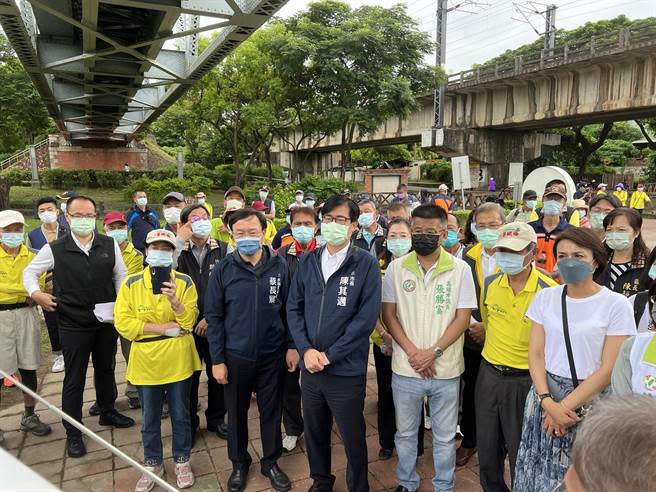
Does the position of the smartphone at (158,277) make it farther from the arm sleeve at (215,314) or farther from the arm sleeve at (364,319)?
the arm sleeve at (364,319)

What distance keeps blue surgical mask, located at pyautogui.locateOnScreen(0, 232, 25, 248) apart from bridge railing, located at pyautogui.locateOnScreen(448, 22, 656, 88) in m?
20.7

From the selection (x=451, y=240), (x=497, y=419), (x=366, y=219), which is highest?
(x=366, y=219)

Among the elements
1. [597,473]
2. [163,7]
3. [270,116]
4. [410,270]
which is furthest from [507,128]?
[597,473]

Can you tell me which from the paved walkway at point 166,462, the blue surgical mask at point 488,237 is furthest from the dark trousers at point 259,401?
the blue surgical mask at point 488,237

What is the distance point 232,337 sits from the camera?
2867 millimetres

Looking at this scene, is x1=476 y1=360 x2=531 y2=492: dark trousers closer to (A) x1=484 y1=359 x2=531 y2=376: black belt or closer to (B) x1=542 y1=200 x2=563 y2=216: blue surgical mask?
(A) x1=484 y1=359 x2=531 y2=376: black belt

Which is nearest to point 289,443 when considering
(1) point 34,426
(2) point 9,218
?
(1) point 34,426

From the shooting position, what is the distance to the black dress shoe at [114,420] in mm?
3678

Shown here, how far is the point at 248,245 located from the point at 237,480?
1.53 metres

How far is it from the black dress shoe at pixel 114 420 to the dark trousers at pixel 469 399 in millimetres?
2677

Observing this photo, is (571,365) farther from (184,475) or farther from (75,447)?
(75,447)

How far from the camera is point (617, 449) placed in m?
0.80

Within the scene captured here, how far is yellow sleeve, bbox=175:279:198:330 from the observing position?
2.94 metres

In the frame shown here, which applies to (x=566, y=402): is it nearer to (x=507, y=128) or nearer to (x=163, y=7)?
(x=163, y=7)
